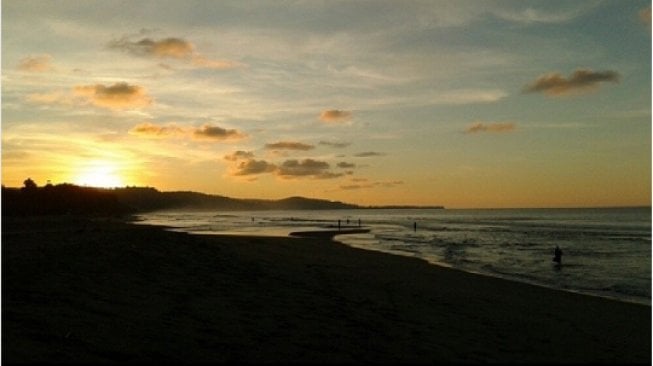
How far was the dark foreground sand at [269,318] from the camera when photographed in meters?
8.52

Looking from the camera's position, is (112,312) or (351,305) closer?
(112,312)

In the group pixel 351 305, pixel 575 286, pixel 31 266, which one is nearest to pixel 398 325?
pixel 351 305

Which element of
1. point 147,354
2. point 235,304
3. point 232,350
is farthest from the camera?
point 235,304

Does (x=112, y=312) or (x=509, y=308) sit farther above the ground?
(x=112, y=312)

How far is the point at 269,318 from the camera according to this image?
36.5 feet

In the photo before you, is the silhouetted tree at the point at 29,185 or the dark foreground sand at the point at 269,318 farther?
the silhouetted tree at the point at 29,185

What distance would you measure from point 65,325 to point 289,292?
704 centimetres

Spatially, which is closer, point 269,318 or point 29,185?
point 269,318

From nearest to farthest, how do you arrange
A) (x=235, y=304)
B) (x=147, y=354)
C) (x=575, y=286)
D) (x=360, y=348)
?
(x=147, y=354), (x=360, y=348), (x=235, y=304), (x=575, y=286)

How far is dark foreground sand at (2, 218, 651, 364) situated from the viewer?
8.52 m

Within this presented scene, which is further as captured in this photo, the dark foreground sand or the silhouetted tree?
the silhouetted tree

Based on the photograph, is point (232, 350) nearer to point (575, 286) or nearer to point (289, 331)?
point (289, 331)

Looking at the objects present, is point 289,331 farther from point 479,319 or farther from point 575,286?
point 575,286

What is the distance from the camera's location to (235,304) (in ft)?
40.5
